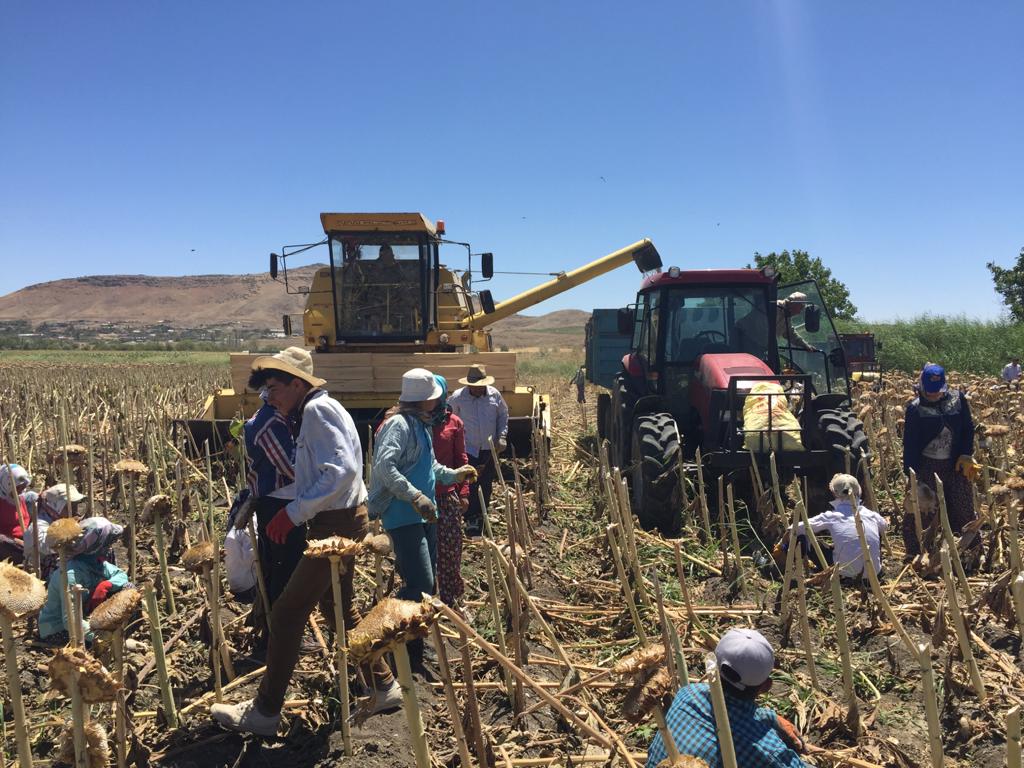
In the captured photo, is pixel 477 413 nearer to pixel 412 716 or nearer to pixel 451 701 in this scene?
pixel 451 701

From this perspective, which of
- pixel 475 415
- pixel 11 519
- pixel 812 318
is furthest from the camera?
pixel 812 318

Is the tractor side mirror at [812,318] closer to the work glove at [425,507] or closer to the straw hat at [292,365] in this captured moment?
the work glove at [425,507]

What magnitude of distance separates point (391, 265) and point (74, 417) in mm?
4488

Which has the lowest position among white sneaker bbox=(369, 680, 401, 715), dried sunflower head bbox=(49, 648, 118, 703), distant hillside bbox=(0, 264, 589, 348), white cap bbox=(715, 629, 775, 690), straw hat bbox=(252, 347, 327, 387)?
white sneaker bbox=(369, 680, 401, 715)

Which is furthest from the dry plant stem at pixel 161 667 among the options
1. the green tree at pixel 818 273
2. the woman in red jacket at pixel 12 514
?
the green tree at pixel 818 273

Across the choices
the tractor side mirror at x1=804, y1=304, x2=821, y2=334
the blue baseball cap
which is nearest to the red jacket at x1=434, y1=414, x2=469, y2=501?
the blue baseball cap

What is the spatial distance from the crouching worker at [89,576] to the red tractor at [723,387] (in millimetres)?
3827

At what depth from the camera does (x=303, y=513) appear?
3207 millimetres

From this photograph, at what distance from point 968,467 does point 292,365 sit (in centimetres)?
478

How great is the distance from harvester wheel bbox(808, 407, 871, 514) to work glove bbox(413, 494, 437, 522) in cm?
366

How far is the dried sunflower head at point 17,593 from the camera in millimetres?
1920

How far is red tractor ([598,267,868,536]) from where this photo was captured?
20.2 feet

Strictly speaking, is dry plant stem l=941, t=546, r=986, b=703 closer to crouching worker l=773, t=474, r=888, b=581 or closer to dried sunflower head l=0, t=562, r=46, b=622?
crouching worker l=773, t=474, r=888, b=581

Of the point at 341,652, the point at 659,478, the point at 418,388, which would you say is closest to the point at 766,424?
the point at 659,478
